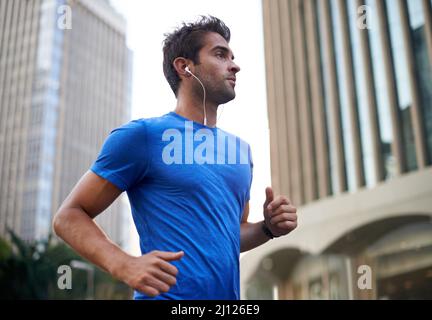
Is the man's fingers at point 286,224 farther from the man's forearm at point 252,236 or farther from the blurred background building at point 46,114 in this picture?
the blurred background building at point 46,114

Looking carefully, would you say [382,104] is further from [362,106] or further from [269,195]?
[269,195]

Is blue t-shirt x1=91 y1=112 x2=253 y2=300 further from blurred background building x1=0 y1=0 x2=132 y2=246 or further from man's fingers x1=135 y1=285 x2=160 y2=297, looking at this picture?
blurred background building x1=0 y1=0 x2=132 y2=246

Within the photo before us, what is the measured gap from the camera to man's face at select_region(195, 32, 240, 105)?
1479 mm

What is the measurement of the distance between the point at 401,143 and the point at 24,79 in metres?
31.4

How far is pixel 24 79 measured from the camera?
4116 centimetres

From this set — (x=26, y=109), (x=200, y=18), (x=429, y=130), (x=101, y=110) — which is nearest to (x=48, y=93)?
(x=26, y=109)

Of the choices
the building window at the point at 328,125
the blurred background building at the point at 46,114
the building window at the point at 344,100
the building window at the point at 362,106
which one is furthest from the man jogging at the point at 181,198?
the blurred background building at the point at 46,114

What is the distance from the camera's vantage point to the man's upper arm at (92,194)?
50.9 inches

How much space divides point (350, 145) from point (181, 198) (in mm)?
18263

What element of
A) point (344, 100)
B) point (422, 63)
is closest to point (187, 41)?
point (422, 63)

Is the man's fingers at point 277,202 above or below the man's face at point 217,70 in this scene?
below

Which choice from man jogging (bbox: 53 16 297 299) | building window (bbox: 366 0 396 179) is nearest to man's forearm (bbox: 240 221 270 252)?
man jogging (bbox: 53 16 297 299)

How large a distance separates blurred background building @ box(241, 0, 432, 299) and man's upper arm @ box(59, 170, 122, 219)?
13743 millimetres

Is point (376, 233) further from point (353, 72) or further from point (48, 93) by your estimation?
point (48, 93)
